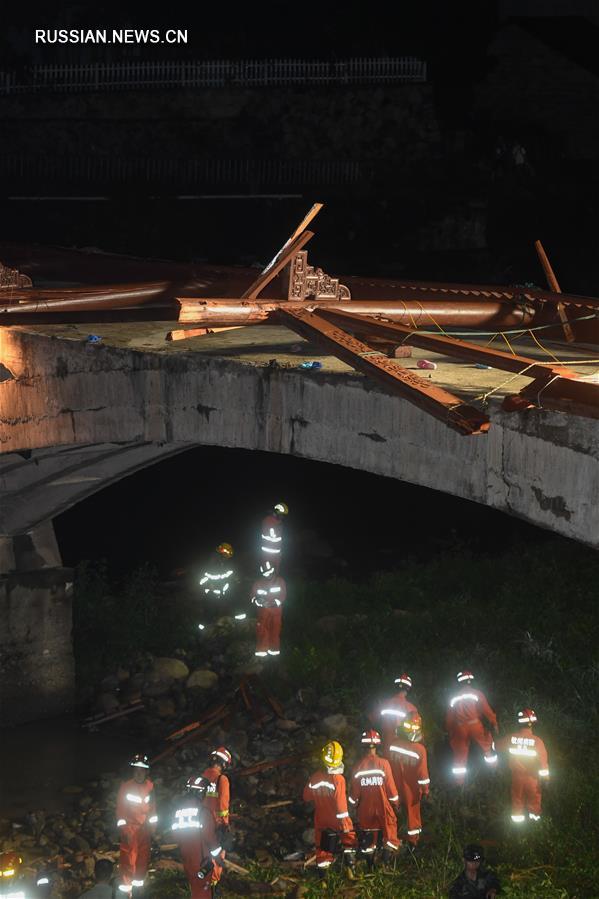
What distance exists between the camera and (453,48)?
94.4ft

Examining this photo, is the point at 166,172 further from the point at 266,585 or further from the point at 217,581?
the point at 266,585

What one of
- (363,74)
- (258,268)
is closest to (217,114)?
(363,74)

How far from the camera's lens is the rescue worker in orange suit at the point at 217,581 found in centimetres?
1810

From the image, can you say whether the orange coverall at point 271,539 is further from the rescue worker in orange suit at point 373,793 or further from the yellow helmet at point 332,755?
the yellow helmet at point 332,755

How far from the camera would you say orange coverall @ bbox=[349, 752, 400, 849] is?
1198cm

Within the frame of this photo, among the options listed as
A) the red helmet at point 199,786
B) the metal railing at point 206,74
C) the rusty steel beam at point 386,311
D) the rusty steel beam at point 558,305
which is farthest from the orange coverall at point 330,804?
the metal railing at point 206,74

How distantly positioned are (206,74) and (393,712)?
18712 millimetres

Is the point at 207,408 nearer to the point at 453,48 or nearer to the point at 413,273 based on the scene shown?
the point at 413,273

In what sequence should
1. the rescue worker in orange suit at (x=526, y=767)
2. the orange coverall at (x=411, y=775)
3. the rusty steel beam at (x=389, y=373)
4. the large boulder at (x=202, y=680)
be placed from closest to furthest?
1. the rusty steel beam at (x=389, y=373)
2. the rescue worker in orange suit at (x=526, y=767)
3. the orange coverall at (x=411, y=775)
4. the large boulder at (x=202, y=680)

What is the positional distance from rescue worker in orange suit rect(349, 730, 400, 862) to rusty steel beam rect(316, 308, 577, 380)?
3409mm

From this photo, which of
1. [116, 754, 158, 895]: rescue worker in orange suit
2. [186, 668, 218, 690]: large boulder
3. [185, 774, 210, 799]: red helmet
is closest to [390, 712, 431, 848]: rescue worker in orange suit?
[185, 774, 210, 799]: red helmet

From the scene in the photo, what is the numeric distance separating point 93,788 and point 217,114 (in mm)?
16741

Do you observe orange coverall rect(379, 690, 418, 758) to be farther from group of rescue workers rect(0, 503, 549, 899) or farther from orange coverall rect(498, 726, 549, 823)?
orange coverall rect(498, 726, 549, 823)

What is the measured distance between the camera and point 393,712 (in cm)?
1284
